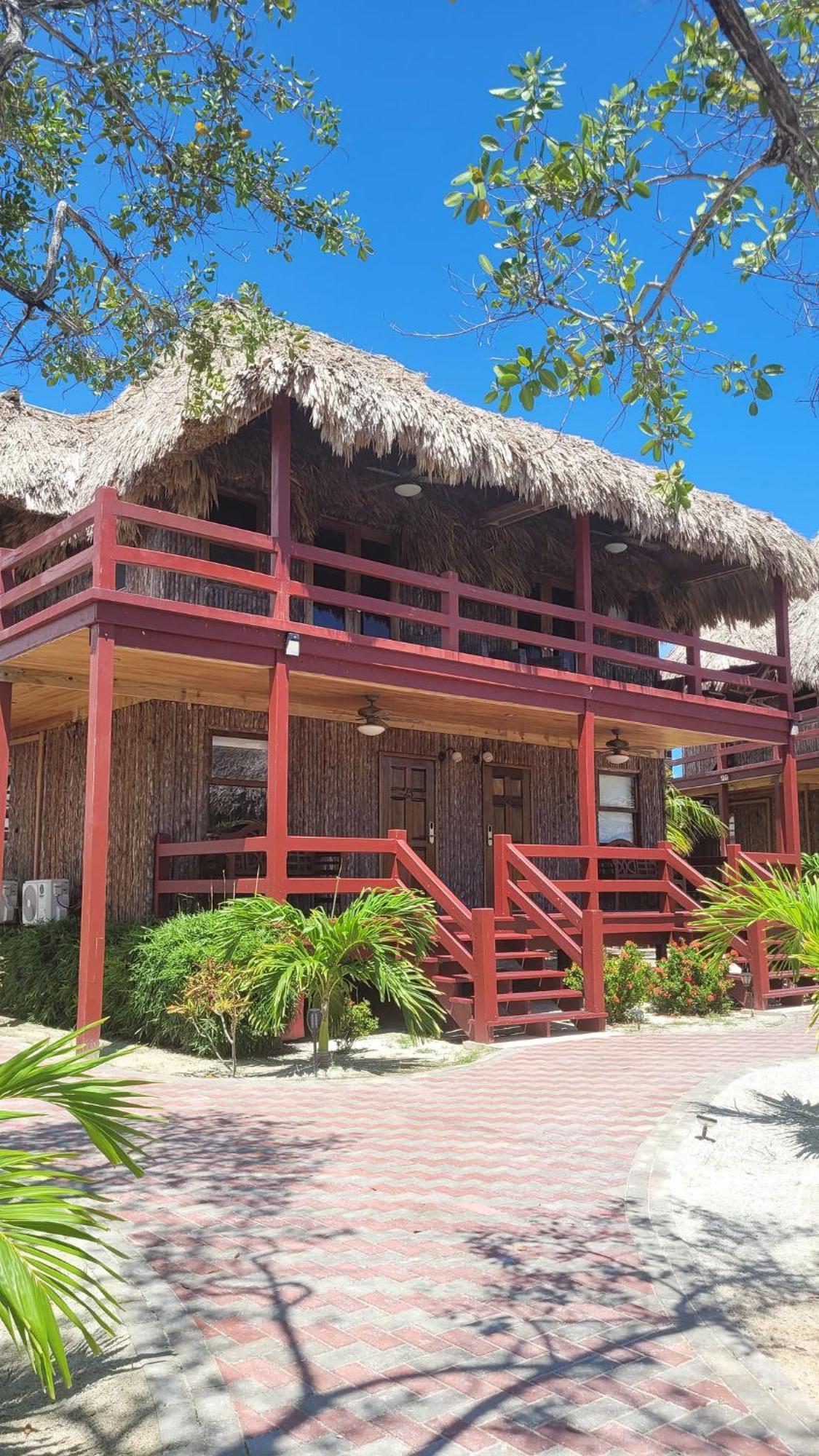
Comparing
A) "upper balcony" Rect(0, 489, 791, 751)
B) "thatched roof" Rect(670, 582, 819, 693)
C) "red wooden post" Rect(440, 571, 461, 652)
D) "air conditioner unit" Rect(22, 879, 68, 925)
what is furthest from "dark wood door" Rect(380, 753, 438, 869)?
"thatched roof" Rect(670, 582, 819, 693)

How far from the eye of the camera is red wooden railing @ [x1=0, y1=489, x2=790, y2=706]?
902cm

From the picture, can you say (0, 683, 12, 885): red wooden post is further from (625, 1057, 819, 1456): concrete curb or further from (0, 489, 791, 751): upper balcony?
(625, 1057, 819, 1456): concrete curb

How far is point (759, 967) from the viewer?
11523 mm

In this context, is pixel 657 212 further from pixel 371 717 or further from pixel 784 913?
pixel 371 717

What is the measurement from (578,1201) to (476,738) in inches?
383

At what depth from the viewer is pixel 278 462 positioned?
9.88m

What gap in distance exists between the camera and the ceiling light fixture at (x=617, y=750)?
1471 cm

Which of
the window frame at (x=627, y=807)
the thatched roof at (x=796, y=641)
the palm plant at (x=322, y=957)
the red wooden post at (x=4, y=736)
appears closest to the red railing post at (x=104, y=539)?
the red wooden post at (x=4, y=736)

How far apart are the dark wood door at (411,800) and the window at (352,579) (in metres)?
1.61

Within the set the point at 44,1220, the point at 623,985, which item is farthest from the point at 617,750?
the point at 44,1220

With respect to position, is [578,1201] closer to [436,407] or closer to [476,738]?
[436,407]

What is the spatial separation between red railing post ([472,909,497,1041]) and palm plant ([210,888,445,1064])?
2.58 ft

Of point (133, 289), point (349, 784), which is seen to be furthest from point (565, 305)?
point (349, 784)

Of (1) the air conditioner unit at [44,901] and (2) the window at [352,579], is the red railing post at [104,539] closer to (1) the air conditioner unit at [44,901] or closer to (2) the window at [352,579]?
(2) the window at [352,579]
